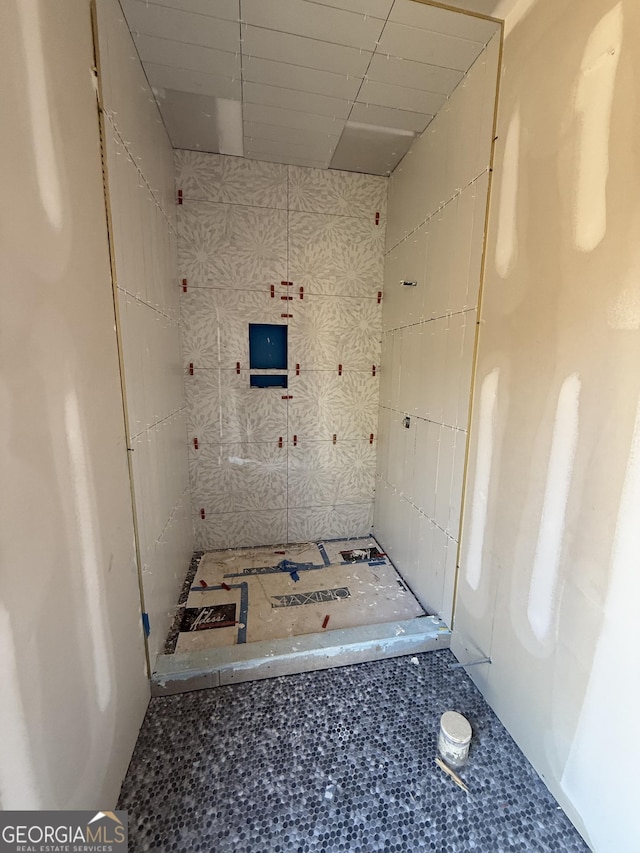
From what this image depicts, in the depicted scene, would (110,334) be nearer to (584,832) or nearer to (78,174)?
(78,174)

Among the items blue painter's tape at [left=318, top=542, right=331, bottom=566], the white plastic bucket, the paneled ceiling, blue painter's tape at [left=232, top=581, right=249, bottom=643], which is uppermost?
the paneled ceiling

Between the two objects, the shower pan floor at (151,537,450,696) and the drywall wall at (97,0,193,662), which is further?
the shower pan floor at (151,537,450,696)

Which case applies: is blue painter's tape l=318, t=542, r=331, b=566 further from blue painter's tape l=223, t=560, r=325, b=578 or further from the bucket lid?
the bucket lid

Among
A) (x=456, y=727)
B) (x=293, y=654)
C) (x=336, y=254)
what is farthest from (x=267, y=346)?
(x=456, y=727)

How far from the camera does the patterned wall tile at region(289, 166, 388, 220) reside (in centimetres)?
239

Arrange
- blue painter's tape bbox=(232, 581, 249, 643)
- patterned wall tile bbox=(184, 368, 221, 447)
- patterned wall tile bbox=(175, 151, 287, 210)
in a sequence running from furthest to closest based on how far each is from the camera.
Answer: patterned wall tile bbox=(184, 368, 221, 447) → patterned wall tile bbox=(175, 151, 287, 210) → blue painter's tape bbox=(232, 581, 249, 643)

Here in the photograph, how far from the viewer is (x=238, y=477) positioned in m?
2.61

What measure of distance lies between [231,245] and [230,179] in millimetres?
410

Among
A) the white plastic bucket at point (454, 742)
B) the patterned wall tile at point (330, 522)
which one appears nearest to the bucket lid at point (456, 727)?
the white plastic bucket at point (454, 742)

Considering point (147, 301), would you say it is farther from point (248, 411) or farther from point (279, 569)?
point (279, 569)

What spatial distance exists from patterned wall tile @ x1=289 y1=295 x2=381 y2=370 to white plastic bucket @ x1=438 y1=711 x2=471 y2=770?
6.88 feet

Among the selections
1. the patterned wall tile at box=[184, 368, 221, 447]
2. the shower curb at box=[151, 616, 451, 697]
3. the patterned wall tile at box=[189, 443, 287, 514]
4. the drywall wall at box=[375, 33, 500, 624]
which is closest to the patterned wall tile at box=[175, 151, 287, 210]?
the drywall wall at box=[375, 33, 500, 624]

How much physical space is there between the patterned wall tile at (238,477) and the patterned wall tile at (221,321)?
642 mm

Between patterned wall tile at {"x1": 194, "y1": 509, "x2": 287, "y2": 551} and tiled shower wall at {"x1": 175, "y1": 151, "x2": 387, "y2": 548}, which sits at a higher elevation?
tiled shower wall at {"x1": 175, "y1": 151, "x2": 387, "y2": 548}
